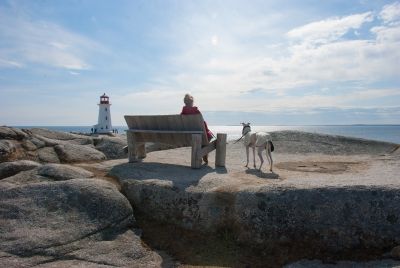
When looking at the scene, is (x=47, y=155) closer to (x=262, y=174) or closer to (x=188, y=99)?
(x=188, y=99)

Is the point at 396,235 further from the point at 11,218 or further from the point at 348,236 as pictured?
the point at 11,218

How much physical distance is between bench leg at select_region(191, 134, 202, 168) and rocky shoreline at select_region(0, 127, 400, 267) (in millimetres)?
610

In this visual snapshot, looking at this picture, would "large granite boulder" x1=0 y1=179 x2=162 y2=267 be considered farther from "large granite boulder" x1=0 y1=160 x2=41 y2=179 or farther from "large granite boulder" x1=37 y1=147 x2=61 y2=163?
"large granite boulder" x1=37 y1=147 x2=61 y2=163

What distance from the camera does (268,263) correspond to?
7297mm

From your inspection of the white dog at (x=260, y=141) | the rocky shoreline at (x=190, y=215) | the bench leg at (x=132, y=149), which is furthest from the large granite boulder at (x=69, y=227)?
the white dog at (x=260, y=141)

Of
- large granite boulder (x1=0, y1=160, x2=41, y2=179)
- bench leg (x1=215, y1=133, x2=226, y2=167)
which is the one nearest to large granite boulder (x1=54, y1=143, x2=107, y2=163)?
large granite boulder (x1=0, y1=160, x2=41, y2=179)

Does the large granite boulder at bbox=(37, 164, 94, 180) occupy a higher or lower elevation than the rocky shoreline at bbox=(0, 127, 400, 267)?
higher

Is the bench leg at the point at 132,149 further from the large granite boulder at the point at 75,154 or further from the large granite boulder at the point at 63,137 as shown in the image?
the large granite boulder at the point at 63,137

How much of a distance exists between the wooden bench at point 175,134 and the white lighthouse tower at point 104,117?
5940cm

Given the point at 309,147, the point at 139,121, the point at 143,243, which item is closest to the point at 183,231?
the point at 143,243

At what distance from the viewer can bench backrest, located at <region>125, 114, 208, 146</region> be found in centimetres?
1132

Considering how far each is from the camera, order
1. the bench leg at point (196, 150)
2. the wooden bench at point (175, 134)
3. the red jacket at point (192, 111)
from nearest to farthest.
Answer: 1. the bench leg at point (196, 150)
2. the wooden bench at point (175, 134)
3. the red jacket at point (192, 111)

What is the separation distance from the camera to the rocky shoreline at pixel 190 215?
7.28 metres

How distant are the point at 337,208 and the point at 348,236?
59cm
